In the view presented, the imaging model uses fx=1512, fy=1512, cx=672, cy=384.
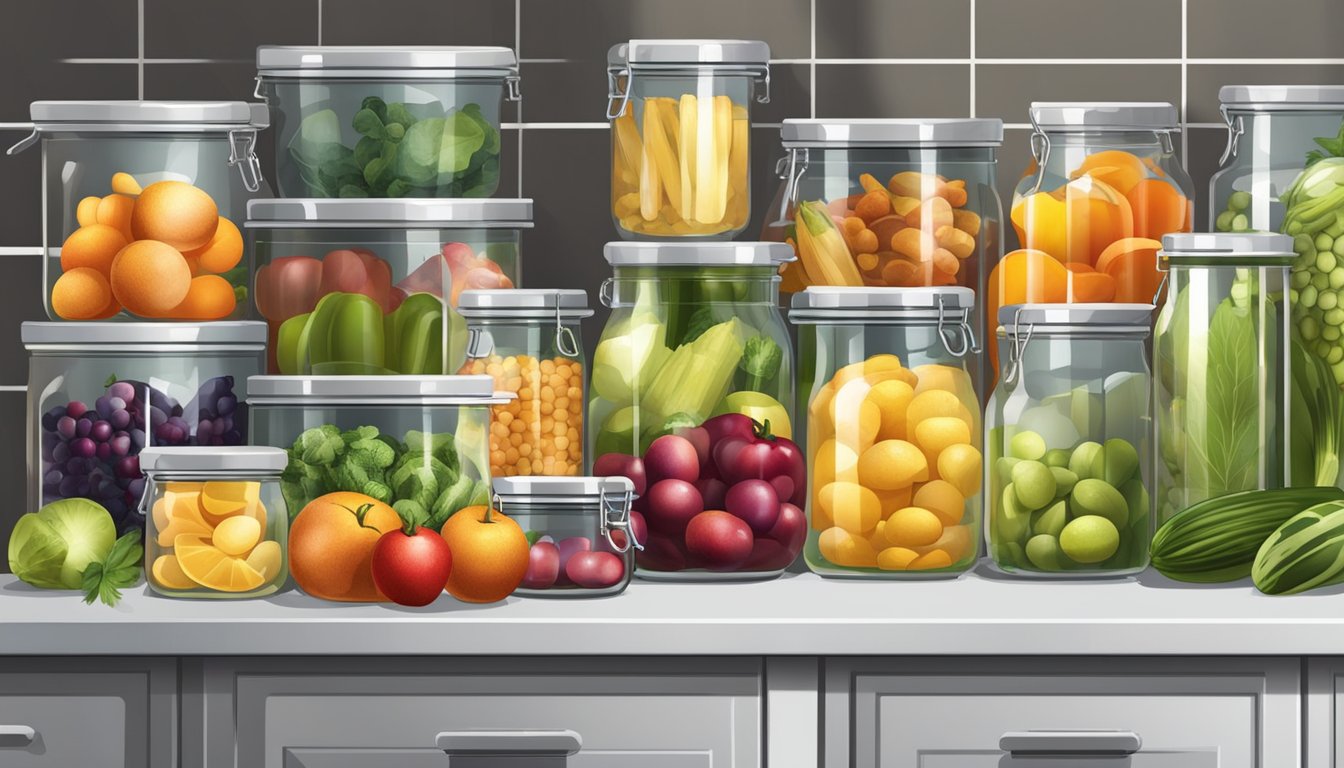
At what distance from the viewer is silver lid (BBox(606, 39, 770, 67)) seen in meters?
1.45

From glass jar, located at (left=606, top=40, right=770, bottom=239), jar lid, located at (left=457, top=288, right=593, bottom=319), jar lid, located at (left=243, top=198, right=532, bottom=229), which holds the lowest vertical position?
jar lid, located at (left=457, top=288, right=593, bottom=319)

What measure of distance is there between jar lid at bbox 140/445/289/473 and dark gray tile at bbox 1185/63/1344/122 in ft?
3.58

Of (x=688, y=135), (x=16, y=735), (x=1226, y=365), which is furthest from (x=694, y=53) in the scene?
(x=16, y=735)

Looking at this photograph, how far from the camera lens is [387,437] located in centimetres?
132

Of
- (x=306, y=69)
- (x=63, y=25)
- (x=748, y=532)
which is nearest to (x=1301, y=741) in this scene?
(x=748, y=532)

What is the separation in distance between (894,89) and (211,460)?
89 cm

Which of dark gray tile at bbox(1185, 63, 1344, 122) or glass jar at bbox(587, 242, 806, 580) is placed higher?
dark gray tile at bbox(1185, 63, 1344, 122)

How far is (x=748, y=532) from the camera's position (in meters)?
1.32

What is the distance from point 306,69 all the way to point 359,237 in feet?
0.59

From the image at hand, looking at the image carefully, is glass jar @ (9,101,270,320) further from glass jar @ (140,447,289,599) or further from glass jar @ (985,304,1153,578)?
glass jar @ (985,304,1153,578)

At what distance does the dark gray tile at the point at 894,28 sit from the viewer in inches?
67.7

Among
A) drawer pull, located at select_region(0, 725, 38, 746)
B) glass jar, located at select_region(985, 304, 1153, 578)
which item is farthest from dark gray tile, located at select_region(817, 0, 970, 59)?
drawer pull, located at select_region(0, 725, 38, 746)

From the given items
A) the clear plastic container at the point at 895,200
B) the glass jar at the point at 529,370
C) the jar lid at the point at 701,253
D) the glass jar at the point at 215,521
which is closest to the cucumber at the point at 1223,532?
the clear plastic container at the point at 895,200

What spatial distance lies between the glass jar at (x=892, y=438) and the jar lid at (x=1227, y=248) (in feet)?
0.64
